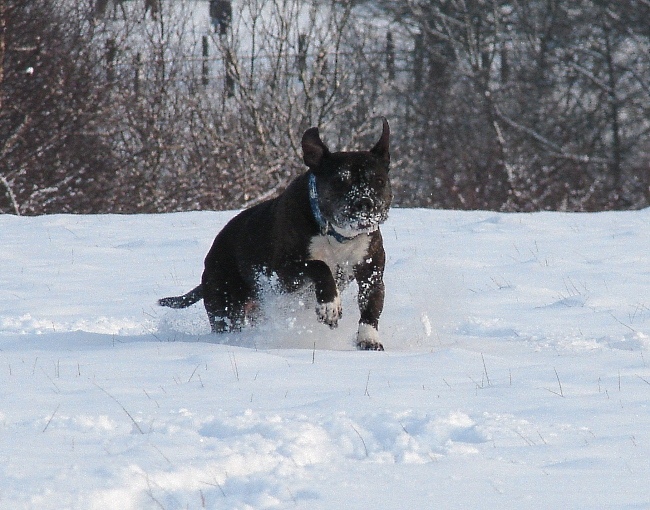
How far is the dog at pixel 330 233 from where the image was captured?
5992mm

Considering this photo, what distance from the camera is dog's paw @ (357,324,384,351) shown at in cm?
610

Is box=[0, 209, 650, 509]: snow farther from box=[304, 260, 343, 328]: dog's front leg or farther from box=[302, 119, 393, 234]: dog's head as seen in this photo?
box=[302, 119, 393, 234]: dog's head

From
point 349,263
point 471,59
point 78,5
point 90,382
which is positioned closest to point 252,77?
point 78,5

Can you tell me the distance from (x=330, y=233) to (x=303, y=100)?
50.7ft

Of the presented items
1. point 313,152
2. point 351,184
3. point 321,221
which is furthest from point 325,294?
point 313,152

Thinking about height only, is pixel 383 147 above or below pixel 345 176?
above

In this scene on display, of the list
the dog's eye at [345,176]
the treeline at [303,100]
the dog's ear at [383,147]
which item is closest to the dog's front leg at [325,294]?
the dog's eye at [345,176]

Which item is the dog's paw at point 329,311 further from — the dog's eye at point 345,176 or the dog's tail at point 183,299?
the dog's tail at point 183,299

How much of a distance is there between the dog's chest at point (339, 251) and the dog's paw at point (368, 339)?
1.26ft

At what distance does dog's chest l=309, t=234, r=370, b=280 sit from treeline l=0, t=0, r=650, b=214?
37.2 ft

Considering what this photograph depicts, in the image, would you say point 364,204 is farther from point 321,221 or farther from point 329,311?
point 329,311

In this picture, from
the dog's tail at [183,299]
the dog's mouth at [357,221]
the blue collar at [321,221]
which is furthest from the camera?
the dog's tail at [183,299]

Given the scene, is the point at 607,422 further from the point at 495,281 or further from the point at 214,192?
the point at 214,192

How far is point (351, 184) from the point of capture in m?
6.10
